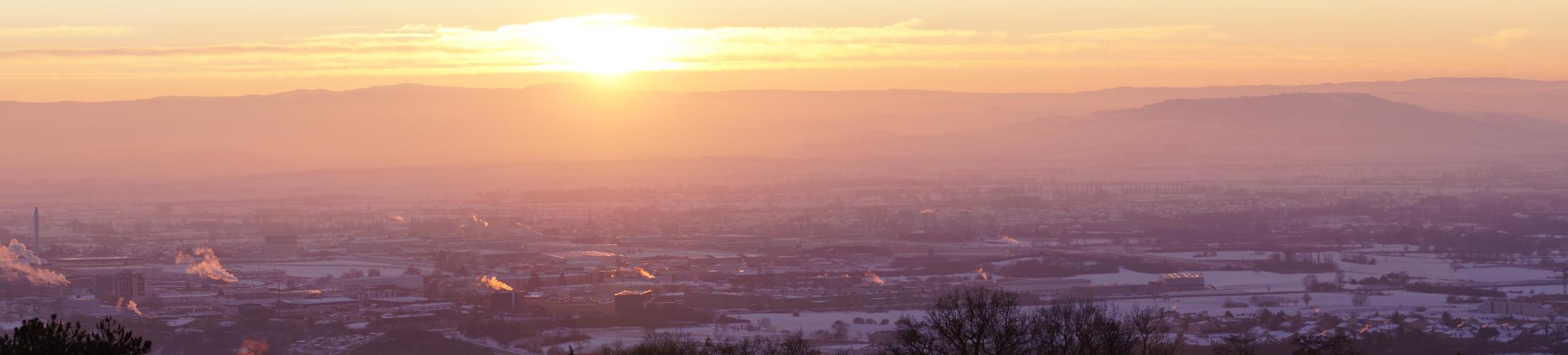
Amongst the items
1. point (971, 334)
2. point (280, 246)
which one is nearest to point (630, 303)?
point (971, 334)

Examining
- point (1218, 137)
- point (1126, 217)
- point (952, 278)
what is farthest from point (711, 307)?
point (1218, 137)

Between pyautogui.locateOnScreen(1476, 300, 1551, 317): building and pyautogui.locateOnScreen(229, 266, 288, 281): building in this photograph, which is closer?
pyautogui.locateOnScreen(1476, 300, 1551, 317): building

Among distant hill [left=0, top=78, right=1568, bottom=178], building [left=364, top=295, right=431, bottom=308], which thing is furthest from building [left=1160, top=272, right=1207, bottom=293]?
distant hill [left=0, top=78, right=1568, bottom=178]

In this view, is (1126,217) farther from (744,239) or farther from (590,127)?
(590,127)

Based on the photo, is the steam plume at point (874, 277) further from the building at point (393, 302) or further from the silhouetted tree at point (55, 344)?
the silhouetted tree at point (55, 344)

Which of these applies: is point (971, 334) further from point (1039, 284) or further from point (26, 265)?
point (26, 265)

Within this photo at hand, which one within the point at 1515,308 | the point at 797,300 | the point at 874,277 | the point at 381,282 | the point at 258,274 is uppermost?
the point at 258,274

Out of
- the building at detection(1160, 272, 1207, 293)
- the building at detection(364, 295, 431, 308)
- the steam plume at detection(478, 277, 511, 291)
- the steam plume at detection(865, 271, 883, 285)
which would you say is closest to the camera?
the building at detection(364, 295, 431, 308)

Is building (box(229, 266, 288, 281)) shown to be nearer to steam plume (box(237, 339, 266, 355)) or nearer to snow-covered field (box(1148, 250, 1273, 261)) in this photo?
steam plume (box(237, 339, 266, 355))
